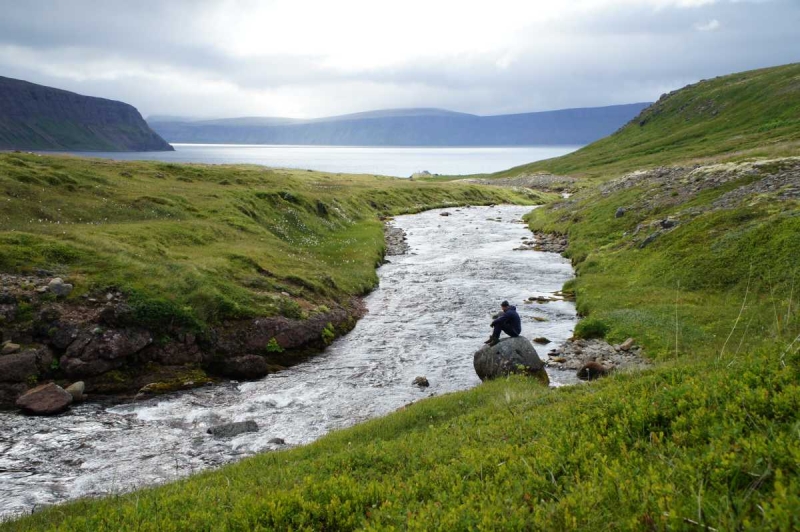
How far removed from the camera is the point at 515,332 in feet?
76.1

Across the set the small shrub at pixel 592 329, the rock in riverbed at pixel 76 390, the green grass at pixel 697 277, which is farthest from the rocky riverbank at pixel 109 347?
the green grass at pixel 697 277

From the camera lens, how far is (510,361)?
21.1 metres

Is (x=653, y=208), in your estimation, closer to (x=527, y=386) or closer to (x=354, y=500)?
(x=527, y=386)

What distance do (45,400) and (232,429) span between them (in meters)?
7.79

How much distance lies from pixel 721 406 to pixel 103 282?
27.6m

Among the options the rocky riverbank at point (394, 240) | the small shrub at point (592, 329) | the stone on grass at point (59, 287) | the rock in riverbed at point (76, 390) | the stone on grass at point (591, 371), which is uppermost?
the stone on grass at point (59, 287)

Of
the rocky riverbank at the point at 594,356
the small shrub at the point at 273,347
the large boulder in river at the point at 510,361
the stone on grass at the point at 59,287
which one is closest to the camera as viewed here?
the large boulder in river at the point at 510,361

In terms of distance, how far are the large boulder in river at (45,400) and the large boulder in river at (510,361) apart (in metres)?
17.5

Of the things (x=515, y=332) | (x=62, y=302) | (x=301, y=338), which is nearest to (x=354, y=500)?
(x=515, y=332)

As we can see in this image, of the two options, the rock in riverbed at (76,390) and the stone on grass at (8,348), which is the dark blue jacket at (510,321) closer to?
the rock in riverbed at (76,390)

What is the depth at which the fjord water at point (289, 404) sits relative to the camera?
51.0 ft

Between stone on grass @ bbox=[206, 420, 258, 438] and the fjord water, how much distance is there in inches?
11.7

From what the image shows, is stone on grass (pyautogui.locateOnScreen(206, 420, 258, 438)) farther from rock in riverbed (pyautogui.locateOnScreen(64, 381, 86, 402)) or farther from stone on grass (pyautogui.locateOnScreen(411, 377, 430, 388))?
stone on grass (pyautogui.locateOnScreen(411, 377, 430, 388))

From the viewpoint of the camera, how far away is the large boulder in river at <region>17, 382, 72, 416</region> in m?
19.0
